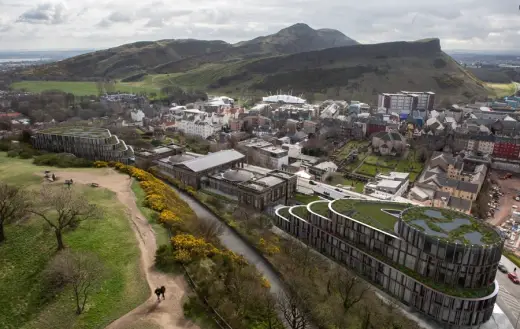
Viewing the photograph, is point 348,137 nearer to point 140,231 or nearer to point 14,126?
point 140,231

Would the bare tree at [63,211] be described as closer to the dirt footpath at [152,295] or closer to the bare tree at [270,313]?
the dirt footpath at [152,295]

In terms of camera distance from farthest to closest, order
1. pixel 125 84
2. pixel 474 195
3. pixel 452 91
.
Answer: pixel 125 84
pixel 452 91
pixel 474 195

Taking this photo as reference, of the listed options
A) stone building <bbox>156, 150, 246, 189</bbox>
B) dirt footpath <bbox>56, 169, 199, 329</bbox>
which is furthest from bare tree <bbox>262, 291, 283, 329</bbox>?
stone building <bbox>156, 150, 246, 189</bbox>

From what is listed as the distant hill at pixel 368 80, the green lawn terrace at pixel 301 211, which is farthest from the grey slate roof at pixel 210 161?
the distant hill at pixel 368 80

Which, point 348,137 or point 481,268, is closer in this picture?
point 481,268

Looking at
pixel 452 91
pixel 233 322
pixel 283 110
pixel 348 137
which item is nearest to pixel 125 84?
pixel 283 110

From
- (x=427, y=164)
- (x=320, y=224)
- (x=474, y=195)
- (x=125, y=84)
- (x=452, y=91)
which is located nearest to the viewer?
(x=320, y=224)

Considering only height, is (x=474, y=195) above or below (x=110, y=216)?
below

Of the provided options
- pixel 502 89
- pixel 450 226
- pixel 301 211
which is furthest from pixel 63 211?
pixel 502 89
